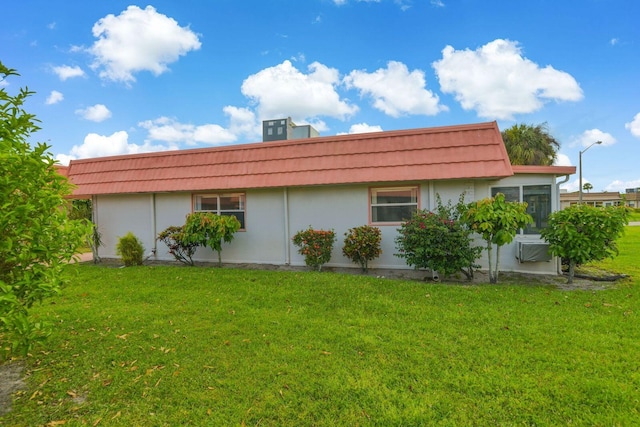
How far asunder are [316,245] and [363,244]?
122 cm

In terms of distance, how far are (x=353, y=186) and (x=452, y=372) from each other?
232 inches

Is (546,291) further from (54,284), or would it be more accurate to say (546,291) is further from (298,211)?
(54,284)

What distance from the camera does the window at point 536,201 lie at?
7.44 m

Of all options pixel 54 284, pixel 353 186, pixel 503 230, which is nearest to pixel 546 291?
pixel 503 230

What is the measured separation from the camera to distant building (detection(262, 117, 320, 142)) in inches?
505

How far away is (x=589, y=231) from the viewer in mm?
6168

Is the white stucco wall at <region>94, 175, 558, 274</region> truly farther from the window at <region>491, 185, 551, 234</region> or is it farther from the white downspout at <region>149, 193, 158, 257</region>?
the window at <region>491, 185, 551, 234</region>

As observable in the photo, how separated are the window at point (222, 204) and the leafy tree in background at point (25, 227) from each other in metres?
6.51

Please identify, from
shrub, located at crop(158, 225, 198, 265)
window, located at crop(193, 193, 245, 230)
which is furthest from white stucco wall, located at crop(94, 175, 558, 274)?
shrub, located at crop(158, 225, 198, 265)

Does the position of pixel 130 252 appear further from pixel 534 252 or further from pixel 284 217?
pixel 534 252

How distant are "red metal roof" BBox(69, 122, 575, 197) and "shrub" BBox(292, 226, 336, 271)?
1.38 meters

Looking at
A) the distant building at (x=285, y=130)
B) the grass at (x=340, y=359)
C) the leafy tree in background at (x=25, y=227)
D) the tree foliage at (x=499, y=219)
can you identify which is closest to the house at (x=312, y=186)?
the tree foliage at (x=499, y=219)

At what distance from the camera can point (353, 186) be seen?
847 cm

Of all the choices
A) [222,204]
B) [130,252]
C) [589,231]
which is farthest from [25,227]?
[589,231]
